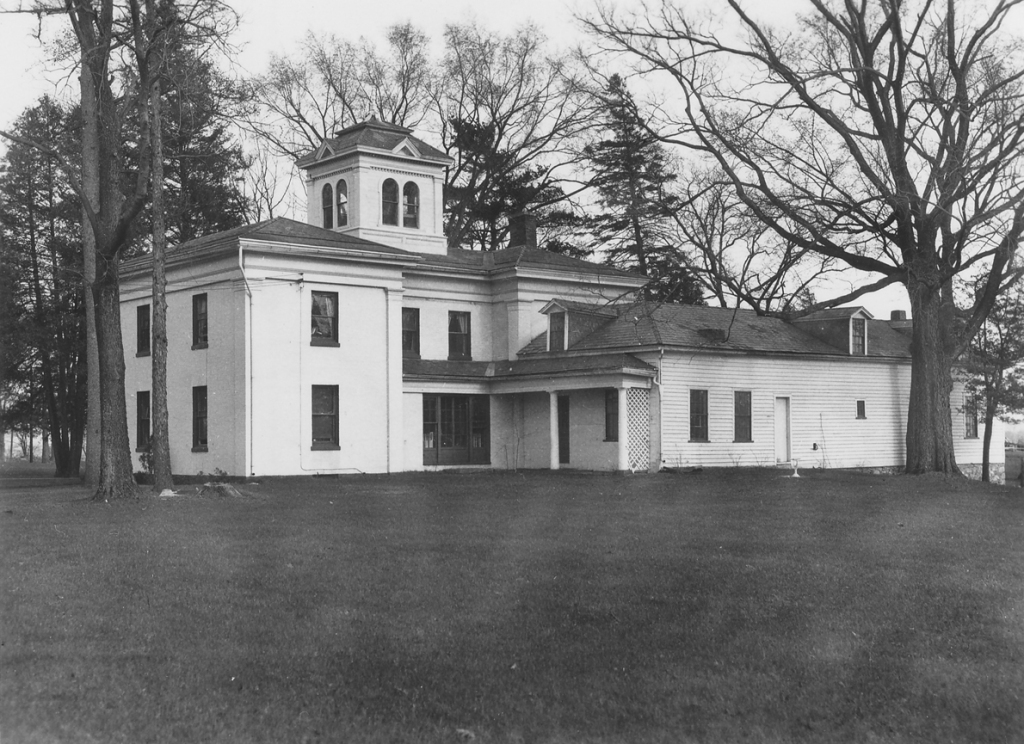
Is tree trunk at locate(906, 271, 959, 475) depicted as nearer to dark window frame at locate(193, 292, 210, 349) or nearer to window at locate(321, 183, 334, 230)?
window at locate(321, 183, 334, 230)

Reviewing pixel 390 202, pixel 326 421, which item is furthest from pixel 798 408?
pixel 326 421

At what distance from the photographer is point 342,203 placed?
40156 millimetres

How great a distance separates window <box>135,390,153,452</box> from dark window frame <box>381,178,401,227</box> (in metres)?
9.40

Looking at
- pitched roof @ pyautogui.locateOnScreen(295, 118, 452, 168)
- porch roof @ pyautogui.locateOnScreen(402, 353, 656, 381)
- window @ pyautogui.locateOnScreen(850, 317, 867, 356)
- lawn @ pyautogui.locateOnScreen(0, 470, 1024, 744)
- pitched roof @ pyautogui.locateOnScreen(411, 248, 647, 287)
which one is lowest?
lawn @ pyautogui.locateOnScreen(0, 470, 1024, 744)

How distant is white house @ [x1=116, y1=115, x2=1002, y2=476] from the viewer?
3322 centimetres

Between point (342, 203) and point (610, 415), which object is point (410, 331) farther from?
point (610, 415)

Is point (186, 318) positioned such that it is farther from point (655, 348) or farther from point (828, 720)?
point (828, 720)

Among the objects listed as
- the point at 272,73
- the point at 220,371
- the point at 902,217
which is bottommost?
the point at 220,371

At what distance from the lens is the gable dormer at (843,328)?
40.8 meters

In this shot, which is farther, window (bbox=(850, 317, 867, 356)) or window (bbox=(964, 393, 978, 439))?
window (bbox=(964, 393, 978, 439))

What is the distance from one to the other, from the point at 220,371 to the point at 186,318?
7.90ft

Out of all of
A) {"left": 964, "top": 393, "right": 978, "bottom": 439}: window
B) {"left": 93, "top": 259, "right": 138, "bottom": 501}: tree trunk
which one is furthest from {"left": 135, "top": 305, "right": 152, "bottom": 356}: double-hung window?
{"left": 964, "top": 393, "right": 978, "bottom": 439}: window

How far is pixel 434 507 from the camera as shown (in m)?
22.8

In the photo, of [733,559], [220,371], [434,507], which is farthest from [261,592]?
[220,371]
